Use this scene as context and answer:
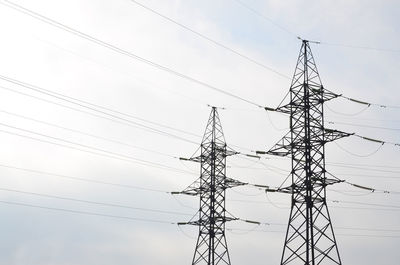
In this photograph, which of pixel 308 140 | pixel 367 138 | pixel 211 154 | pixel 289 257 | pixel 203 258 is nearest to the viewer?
pixel 289 257

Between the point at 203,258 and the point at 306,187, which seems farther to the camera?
the point at 203,258

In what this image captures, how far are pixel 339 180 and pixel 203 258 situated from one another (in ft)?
49.4

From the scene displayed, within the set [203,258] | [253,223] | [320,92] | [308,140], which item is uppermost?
[320,92]

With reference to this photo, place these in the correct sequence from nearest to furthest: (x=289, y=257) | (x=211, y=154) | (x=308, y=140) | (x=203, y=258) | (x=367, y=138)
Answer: (x=289, y=257) → (x=308, y=140) → (x=367, y=138) → (x=203, y=258) → (x=211, y=154)

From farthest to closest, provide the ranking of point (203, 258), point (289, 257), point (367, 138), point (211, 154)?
point (211, 154)
point (203, 258)
point (367, 138)
point (289, 257)

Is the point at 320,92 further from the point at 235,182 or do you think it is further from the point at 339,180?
the point at 235,182

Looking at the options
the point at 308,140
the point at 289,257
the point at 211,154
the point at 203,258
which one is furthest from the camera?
the point at 211,154

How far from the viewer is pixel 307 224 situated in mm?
32125

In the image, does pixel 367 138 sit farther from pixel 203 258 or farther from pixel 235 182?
pixel 203 258

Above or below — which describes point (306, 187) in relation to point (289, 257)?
above

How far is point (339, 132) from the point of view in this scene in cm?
3353

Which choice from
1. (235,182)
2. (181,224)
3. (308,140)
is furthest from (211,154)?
(308,140)

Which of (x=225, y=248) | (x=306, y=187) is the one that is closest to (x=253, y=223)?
(x=225, y=248)

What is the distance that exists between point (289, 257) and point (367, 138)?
11715 millimetres
